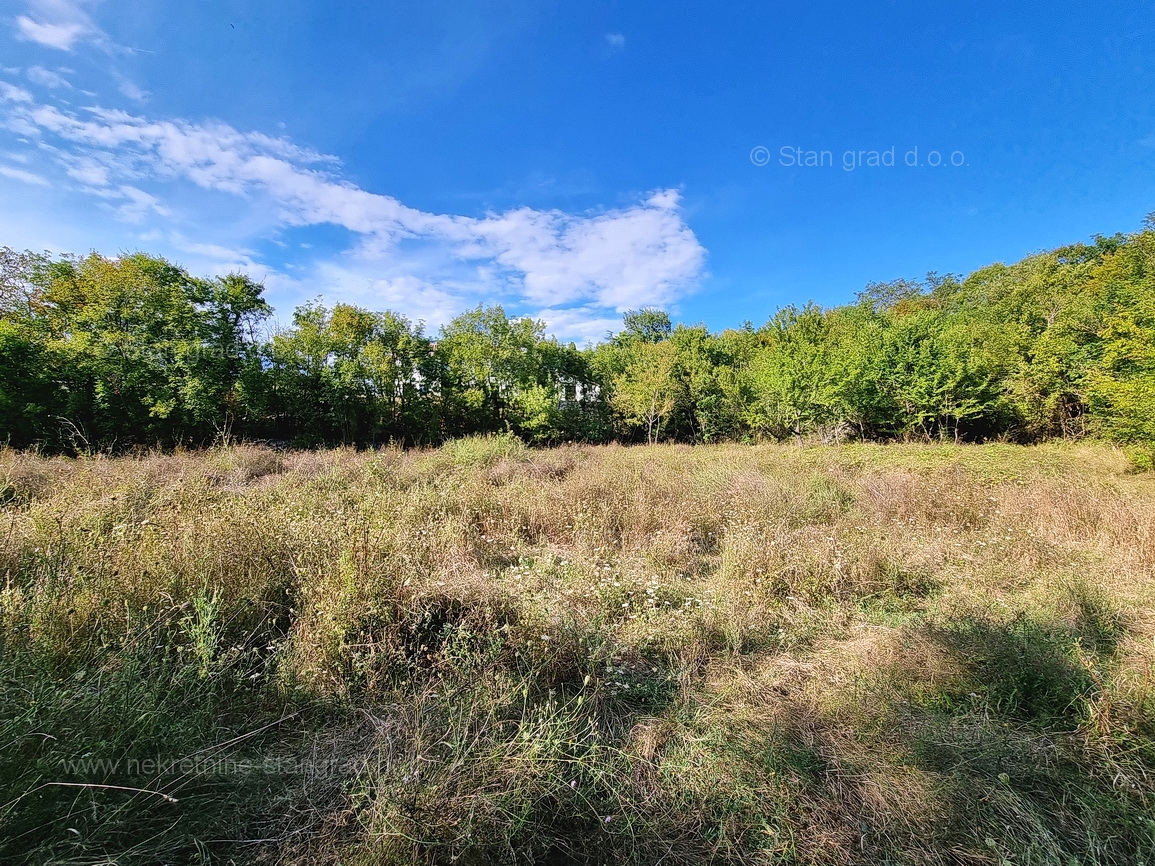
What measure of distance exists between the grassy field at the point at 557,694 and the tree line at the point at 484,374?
7230 mm

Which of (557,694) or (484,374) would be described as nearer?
(557,694)

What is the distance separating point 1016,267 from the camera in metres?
26.5

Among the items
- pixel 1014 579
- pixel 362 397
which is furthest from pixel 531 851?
pixel 362 397

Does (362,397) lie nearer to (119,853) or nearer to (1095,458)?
(119,853)

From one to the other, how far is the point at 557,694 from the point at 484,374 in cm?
1776

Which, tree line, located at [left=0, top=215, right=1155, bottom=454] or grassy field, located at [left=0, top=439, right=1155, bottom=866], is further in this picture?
tree line, located at [left=0, top=215, right=1155, bottom=454]

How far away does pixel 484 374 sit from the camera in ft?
63.0

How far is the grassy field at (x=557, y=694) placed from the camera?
5.23 ft

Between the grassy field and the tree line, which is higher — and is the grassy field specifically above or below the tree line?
below

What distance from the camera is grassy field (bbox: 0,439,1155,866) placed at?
62.7 inches

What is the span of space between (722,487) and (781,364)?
12293mm

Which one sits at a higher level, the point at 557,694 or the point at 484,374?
the point at 484,374

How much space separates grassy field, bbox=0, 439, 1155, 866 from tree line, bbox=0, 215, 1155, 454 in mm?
7230

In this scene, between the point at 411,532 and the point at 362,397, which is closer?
the point at 411,532
